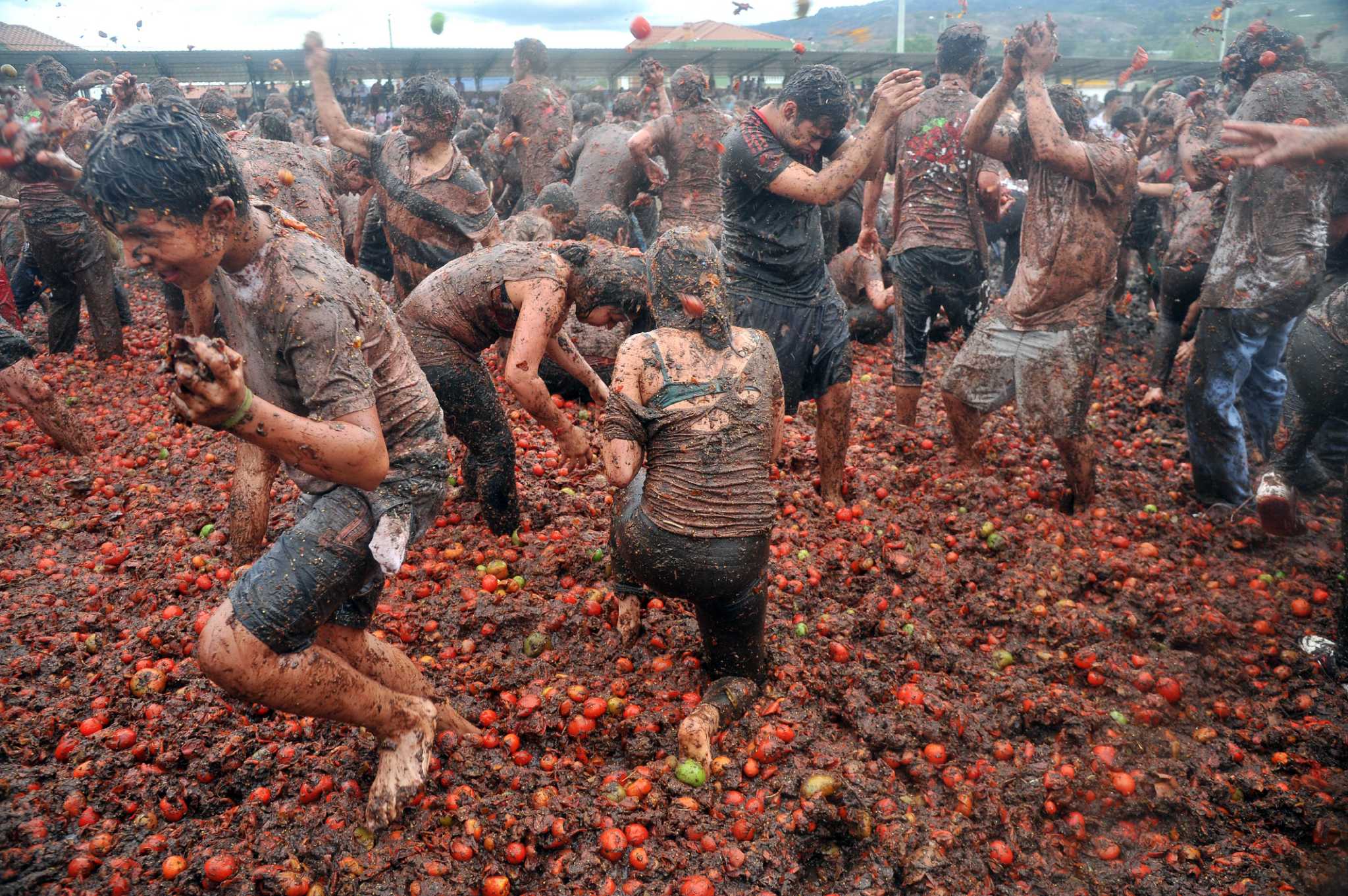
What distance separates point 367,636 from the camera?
304 cm

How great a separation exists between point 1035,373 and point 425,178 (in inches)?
178

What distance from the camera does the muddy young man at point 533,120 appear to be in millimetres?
9094

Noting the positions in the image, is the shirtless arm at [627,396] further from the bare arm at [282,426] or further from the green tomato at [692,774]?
the green tomato at [692,774]

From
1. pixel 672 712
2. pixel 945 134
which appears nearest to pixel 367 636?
pixel 672 712

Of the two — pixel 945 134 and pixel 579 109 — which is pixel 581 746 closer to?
pixel 945 134

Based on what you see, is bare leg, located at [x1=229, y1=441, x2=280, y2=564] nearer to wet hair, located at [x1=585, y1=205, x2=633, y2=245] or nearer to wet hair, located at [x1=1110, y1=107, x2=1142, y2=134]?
wet hair, located at [x1=585, y1=205, x2=633, y2=245]

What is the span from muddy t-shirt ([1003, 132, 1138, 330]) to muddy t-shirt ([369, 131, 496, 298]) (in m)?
3.86

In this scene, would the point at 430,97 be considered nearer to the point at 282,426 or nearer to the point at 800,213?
the point at 800,213

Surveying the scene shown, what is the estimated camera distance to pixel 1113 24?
21.5 meters

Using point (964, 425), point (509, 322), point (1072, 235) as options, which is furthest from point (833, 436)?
point (509, 322)

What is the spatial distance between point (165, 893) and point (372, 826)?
2.04 ft

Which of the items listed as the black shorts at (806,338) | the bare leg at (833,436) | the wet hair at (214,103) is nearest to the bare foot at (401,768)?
the black shorts at (806,338)

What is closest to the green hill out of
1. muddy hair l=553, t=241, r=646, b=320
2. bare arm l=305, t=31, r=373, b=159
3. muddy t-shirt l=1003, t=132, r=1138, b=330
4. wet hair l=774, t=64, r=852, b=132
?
muddy t-shirt l=1003, t=132, r=1138, b=330

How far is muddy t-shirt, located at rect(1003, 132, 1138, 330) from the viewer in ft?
14.7
